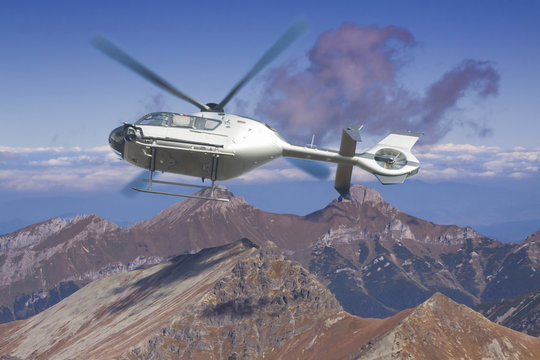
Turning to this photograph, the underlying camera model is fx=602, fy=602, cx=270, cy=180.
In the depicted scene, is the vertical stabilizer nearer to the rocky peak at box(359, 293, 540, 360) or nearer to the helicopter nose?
the helicopter nose

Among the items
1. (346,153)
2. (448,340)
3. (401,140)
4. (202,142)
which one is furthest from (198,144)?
(448,340)

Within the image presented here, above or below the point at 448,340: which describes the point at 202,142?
above

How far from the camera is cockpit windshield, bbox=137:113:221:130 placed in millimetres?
62438

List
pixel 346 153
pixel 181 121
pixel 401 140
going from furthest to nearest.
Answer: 1. pixel 401 140
2. pixel 346 153
3. pixel 181 121

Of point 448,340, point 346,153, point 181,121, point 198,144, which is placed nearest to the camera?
point 198,144

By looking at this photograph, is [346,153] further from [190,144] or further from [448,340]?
[448,340]

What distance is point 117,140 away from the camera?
6219 cm

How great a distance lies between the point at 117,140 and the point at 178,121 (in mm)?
6563

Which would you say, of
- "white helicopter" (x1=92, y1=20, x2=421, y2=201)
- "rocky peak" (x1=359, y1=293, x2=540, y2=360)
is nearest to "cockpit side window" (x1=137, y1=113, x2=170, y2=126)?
"white helicopter" (x1=92, y1=20, x2=421, y2=201)

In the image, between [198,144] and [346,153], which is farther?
[346,153]

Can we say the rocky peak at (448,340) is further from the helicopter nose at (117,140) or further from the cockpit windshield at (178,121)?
the helicopter nose at (117,140)

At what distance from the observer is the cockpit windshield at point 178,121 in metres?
62.4

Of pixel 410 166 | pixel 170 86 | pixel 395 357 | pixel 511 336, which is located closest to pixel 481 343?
pixel 511 336

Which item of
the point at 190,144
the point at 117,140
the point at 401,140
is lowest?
the point at 117,140
